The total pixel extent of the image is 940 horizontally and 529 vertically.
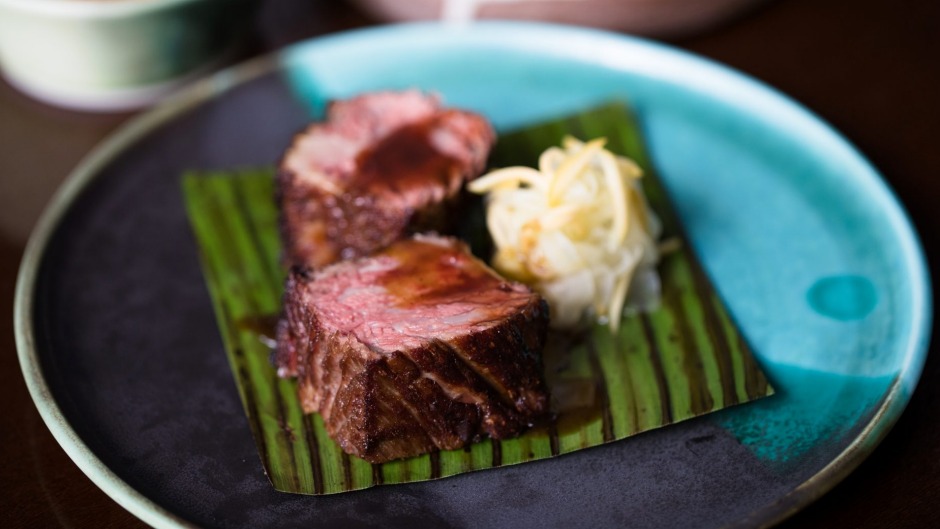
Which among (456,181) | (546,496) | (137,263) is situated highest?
(456,181)

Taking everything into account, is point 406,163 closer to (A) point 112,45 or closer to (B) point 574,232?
(B) point 574,232

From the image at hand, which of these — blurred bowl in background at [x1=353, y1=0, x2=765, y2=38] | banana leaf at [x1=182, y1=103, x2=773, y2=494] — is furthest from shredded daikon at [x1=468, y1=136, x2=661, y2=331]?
blurred bowl in background at [x1=353, y1=0, x2=765, y2=38]

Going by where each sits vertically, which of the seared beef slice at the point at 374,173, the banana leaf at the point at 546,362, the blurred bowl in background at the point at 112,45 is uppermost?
the blurred bowl in background at the point at 112,45

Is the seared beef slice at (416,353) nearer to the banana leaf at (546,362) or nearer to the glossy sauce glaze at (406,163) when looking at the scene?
the banana leaf at (546,362)

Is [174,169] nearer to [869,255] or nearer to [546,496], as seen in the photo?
[546,496]

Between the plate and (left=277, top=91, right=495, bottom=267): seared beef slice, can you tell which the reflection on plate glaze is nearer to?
the plate

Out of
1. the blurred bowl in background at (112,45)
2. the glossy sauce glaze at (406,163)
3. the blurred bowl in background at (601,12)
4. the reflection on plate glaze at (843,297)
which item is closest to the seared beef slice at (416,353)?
the glossy sauce glaze at (406,163)

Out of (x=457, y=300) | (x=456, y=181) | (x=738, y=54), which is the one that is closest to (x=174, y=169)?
(x=456, y=181)
